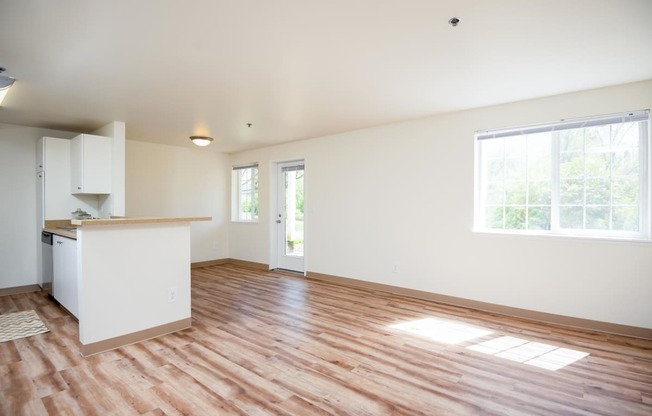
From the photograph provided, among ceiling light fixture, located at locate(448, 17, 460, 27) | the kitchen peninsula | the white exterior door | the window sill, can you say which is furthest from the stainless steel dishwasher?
the window sill

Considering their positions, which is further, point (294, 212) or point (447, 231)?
point (294, 212)

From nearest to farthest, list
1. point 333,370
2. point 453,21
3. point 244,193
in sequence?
point 453,21 < point 333,370 < point 244,193

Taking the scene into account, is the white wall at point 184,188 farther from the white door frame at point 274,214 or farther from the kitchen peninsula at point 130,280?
the kitchen peninsula at point 130,280

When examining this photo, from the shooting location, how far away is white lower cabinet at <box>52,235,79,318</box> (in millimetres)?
3389

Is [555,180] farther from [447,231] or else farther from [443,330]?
[443,330]

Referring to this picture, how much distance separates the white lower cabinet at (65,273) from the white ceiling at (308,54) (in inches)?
63.7

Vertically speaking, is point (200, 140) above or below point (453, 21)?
below

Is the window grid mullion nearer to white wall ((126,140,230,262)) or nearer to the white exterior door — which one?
the white exterior door

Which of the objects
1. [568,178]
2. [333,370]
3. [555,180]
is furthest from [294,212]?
[568,178]

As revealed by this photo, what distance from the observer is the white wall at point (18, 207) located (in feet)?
15.1

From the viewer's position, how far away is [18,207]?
4.70 metres

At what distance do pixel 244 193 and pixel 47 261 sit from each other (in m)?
3.54

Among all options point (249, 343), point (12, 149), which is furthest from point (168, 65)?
point (12, 149)

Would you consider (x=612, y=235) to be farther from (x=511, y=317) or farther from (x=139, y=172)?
(x=139, y=172)
